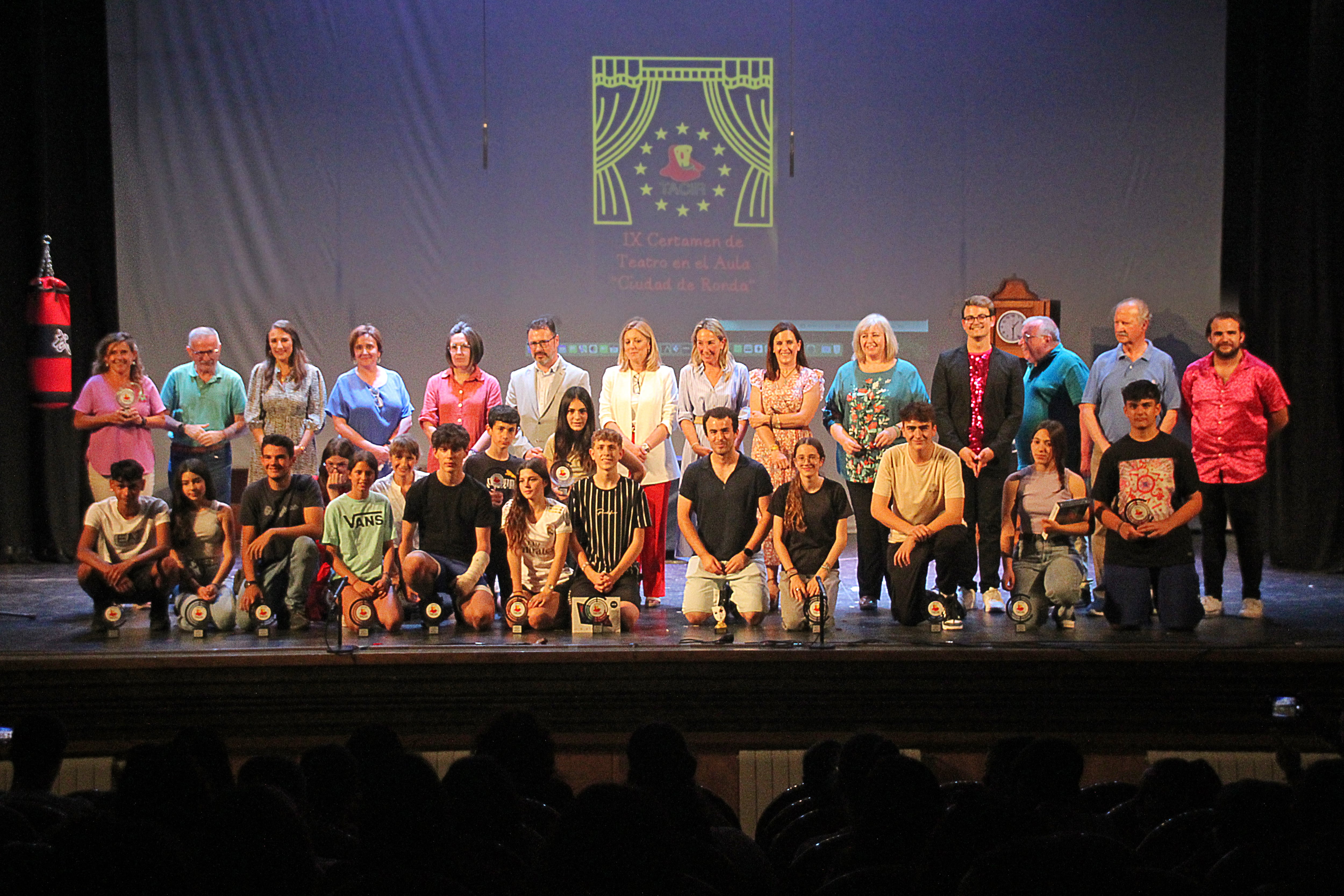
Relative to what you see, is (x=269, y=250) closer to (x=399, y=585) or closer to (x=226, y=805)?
(x=399, y=585)

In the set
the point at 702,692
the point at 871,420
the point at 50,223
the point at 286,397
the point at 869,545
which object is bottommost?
the point at 702,692

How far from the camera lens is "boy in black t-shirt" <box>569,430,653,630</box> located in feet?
15.8

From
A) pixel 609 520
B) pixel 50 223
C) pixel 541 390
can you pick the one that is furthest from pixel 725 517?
pixel 50 223

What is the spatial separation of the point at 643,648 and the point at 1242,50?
582 centimetres

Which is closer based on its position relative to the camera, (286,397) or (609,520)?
(609,520)

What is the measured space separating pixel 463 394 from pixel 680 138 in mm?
2537

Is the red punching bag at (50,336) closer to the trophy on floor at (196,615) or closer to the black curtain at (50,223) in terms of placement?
the black curtain at (50,223)

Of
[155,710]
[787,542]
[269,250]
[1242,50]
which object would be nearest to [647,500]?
[787,542]

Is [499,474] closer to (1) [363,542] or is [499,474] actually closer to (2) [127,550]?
(1) [363,542]

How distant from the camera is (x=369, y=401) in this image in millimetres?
5750

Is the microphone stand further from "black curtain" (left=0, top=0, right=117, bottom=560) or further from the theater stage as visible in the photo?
"black curtain" (left=0, top=0, right=117, bottom=560)

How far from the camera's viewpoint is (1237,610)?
5062mm

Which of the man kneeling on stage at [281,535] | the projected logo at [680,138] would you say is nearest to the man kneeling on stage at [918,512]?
the man kneeling on stage at [281,535]

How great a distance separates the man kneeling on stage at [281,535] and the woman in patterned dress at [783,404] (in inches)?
77.0
